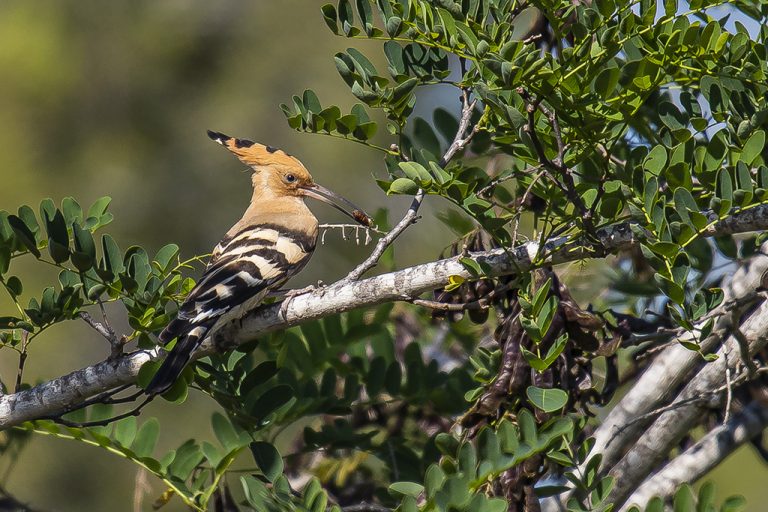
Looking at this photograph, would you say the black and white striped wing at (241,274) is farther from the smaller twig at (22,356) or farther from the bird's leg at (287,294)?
the smaller twig at (22,356)

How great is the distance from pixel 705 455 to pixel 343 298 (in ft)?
3.39

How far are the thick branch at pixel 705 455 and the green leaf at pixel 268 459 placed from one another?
0.92m

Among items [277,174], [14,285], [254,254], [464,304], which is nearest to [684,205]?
[464,304]

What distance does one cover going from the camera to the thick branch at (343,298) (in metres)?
2.10

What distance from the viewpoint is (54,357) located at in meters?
8.48

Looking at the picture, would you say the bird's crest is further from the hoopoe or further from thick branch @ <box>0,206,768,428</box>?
thick branch @ <box>0,206,768,428</box>

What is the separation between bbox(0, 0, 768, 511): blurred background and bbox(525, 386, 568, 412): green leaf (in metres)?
5.96

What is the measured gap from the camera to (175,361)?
7.64ft

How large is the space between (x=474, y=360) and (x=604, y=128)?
0.61 m

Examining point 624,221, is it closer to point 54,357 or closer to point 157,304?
point 157,304

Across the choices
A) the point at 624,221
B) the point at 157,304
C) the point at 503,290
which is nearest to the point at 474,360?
the point at 503,290

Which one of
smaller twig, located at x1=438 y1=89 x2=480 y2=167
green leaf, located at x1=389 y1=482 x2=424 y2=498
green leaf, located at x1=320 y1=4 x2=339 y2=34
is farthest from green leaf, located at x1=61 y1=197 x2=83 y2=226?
green leaf, located at x1=389 y1=482 x2=424 y2=498

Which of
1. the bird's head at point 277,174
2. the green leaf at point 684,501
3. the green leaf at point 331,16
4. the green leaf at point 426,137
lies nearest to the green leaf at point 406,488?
the green leaf at point 684,501

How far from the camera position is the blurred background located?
28.3 feet
